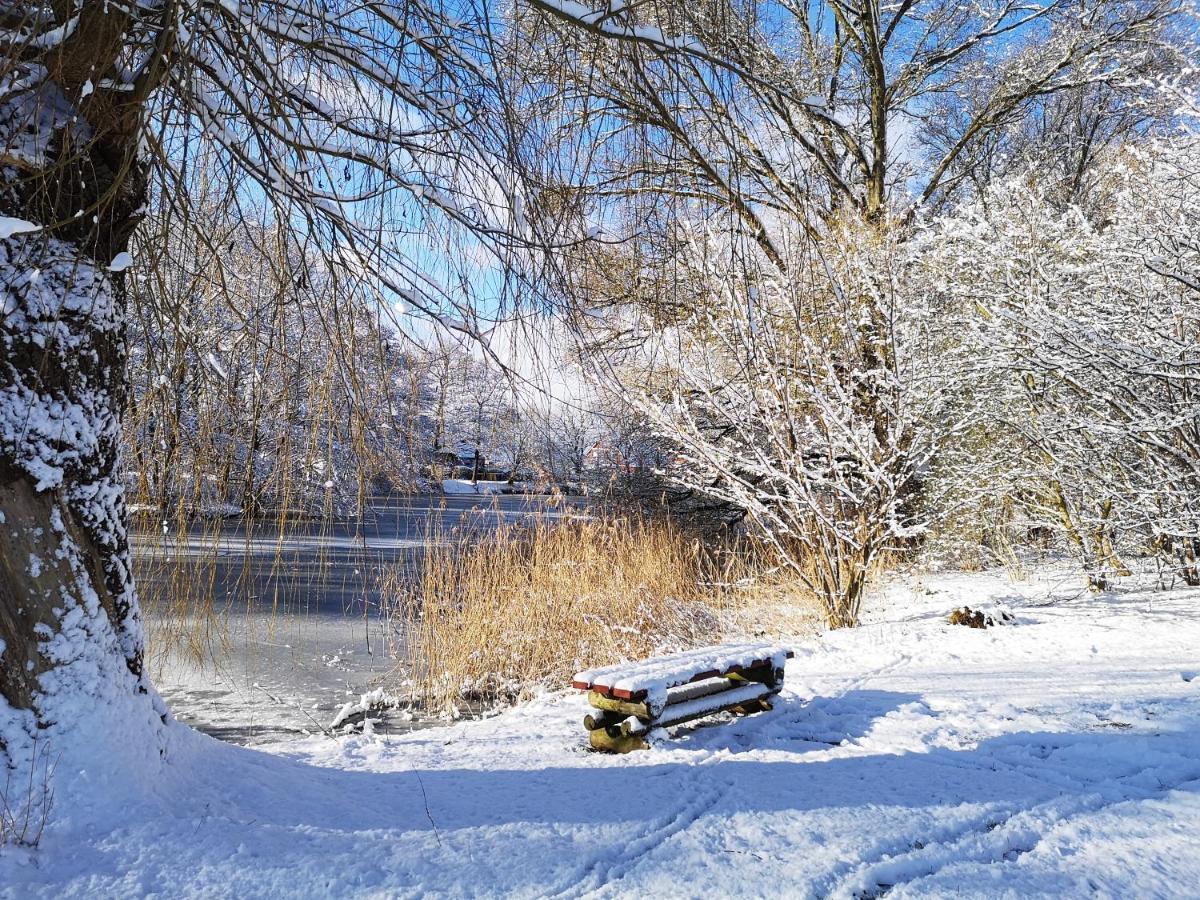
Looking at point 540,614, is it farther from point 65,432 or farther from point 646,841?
point 65,432

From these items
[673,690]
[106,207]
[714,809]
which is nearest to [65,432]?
[106,207]

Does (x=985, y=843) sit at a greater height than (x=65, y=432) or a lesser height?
lesser

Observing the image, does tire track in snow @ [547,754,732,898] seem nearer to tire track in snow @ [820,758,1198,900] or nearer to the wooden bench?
the wooden bench

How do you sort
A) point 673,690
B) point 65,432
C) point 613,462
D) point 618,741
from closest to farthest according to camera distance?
1. point 65,432
2. point 618,741
3. point 673,690
4. point 613,462

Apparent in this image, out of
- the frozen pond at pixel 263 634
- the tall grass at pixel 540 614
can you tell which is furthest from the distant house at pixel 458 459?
the tall grass at pixel 540 614

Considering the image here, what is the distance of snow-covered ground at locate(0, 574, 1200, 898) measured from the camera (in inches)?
81.8

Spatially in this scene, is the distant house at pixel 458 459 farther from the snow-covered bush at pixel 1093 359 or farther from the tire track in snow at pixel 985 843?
the snow-covered bush at pixel 1093 359

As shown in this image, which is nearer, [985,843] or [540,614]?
[985,843]

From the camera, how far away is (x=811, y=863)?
226 centimetres

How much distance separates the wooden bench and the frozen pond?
3.81 feet

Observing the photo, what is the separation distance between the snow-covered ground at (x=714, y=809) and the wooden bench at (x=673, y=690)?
115mm

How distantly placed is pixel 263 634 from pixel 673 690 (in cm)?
487

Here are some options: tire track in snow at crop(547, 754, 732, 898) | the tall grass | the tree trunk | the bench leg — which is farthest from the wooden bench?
the tall grass

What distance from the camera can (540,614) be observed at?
6430mm
